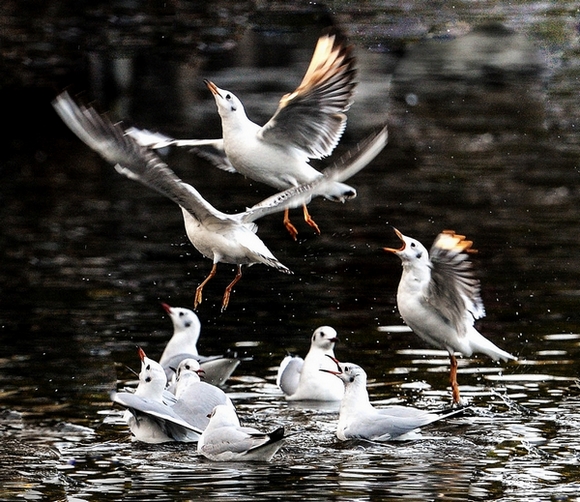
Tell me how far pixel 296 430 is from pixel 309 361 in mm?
1115

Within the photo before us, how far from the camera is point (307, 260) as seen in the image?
15.5 m

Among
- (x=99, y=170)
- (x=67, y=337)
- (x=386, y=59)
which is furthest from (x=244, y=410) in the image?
(x=386, y=59)

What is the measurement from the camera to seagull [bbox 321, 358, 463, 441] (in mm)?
9617

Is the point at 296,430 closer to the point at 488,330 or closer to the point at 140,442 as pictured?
the point at 140,442

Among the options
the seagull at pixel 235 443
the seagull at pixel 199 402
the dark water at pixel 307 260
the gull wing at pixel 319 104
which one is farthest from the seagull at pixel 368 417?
the gull wing at pixel 319 104

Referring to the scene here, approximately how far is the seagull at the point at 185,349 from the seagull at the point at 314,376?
1.27 ft

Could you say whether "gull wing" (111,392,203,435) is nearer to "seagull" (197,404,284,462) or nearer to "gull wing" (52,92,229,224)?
"seagull" (197,404,284,462)

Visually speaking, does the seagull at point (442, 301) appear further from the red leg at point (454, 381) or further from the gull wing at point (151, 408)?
the gull wing at point (151, 408)

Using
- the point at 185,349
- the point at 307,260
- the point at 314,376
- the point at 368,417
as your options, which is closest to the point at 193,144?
the point at 185,349

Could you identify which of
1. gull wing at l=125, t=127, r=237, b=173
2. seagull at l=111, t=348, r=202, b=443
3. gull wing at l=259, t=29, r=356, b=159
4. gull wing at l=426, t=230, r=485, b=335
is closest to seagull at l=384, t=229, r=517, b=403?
gull wing at l=426, t=230, r=485, b=335

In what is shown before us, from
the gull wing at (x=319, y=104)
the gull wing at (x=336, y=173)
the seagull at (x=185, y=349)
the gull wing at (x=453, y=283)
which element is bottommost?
the seagull at (x=185, y=349)

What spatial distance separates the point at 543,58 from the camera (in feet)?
99.4

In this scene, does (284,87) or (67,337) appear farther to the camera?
(284,87)

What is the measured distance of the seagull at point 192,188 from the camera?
369 inches
